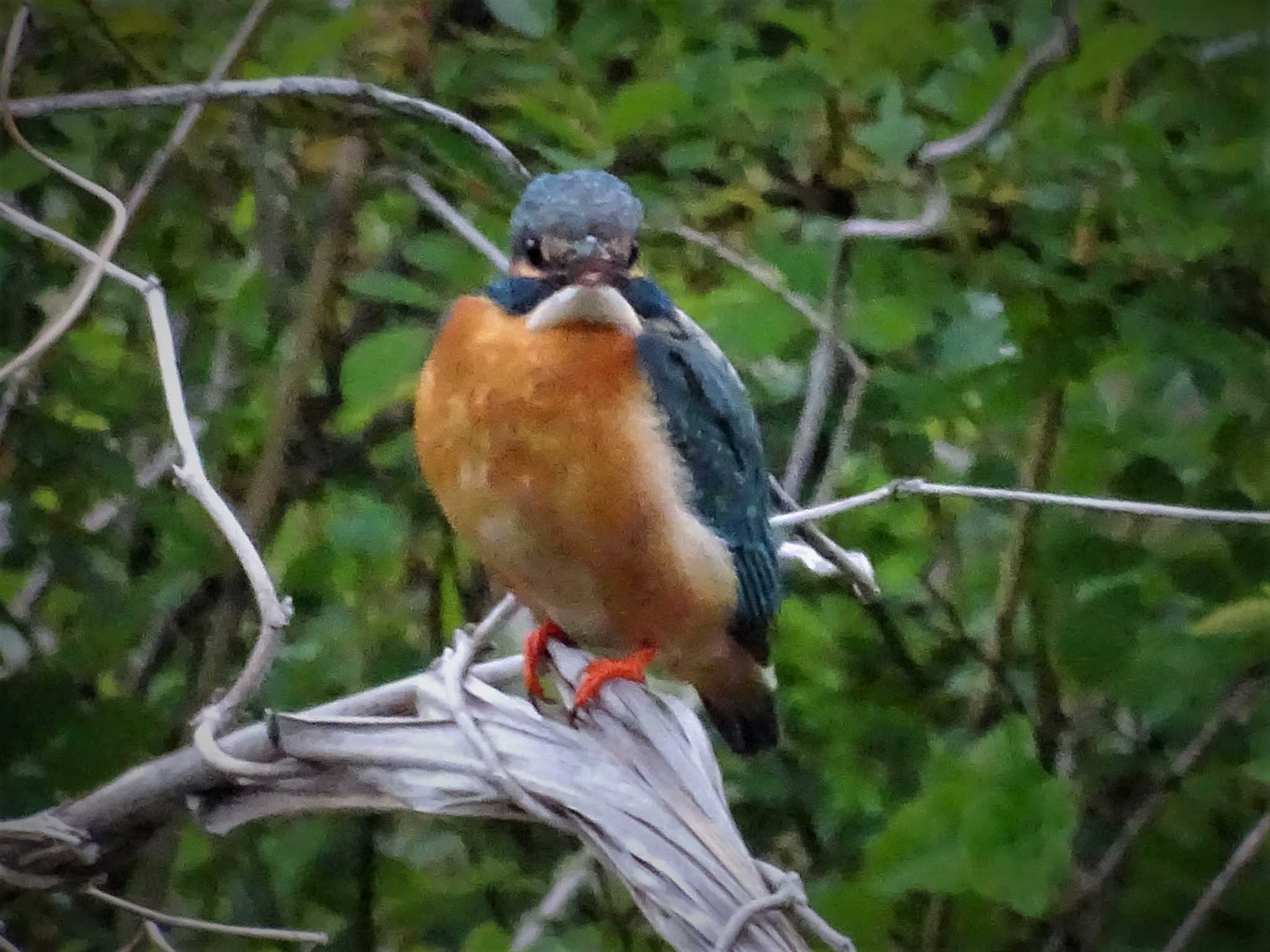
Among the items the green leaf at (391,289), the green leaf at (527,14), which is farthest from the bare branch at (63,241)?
the green leaf at (527,14)

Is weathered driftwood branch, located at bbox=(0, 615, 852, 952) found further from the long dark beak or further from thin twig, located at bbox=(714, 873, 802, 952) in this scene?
the long dark beak

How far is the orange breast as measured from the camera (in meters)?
0.54

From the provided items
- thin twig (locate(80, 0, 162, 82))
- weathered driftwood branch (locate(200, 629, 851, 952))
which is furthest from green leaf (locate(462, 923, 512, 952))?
thin twig (locate(80, 0, 162, 82))

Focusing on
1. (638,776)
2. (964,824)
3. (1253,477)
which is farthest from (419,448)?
(1253,477)

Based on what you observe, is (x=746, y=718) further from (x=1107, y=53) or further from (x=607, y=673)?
(x=1107, y=53)

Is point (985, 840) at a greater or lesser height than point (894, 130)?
lesser

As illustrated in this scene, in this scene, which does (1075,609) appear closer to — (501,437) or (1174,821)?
(1174,821)

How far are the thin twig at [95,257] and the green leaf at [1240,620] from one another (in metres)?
0.53

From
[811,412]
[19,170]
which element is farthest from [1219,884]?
[19,170]

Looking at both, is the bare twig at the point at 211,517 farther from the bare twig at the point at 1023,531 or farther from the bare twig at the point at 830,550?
the bare twig at the point at 1023,531

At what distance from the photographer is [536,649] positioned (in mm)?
623

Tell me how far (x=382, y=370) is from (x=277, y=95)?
139mm

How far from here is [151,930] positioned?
607mm

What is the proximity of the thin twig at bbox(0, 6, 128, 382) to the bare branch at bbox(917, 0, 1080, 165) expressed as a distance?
1.24 feet
